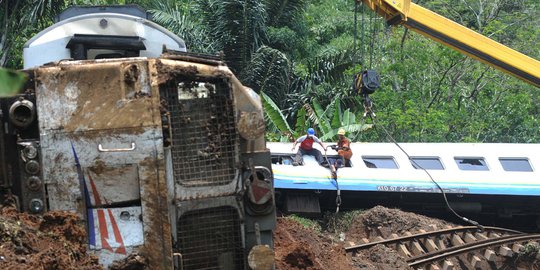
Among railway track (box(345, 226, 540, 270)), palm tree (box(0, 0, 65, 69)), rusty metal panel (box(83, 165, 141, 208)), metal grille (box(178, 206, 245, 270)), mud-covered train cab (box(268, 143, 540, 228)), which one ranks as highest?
palm tree (box(0, 0, 65, 69))

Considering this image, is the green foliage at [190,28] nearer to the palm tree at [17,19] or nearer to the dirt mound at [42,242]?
the palm tree at [17,19]

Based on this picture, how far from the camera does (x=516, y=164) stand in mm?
15750

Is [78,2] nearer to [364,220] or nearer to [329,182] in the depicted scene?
[329,182]

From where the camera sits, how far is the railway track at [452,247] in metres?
10.9

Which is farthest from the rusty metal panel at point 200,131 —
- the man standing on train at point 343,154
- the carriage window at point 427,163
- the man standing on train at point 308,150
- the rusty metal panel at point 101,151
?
the carriage window at point 427,163

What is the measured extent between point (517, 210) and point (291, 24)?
9.82 meters

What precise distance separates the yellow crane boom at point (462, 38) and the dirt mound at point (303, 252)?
20.4 ft

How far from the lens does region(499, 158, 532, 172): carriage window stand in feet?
51.1

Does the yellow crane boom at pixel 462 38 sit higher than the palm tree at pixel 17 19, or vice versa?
the palm tree at pixel 17 19

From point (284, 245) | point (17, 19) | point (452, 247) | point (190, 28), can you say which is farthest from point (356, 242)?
point (190, 28)

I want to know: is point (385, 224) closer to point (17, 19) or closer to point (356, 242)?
point (356, 242)

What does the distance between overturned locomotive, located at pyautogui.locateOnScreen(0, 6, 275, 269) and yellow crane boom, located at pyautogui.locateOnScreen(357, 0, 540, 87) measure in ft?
34.6

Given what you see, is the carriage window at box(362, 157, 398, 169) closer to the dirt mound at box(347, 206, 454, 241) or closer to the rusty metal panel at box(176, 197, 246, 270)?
the dirt mound at box(347, 206, 454, 241)

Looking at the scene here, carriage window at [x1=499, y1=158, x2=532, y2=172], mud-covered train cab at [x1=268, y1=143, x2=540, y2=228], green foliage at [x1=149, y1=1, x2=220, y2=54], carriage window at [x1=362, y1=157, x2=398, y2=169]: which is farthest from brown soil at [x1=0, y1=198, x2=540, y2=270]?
green foliage at [x1=149, y1=1, x2=220, y2=54]
